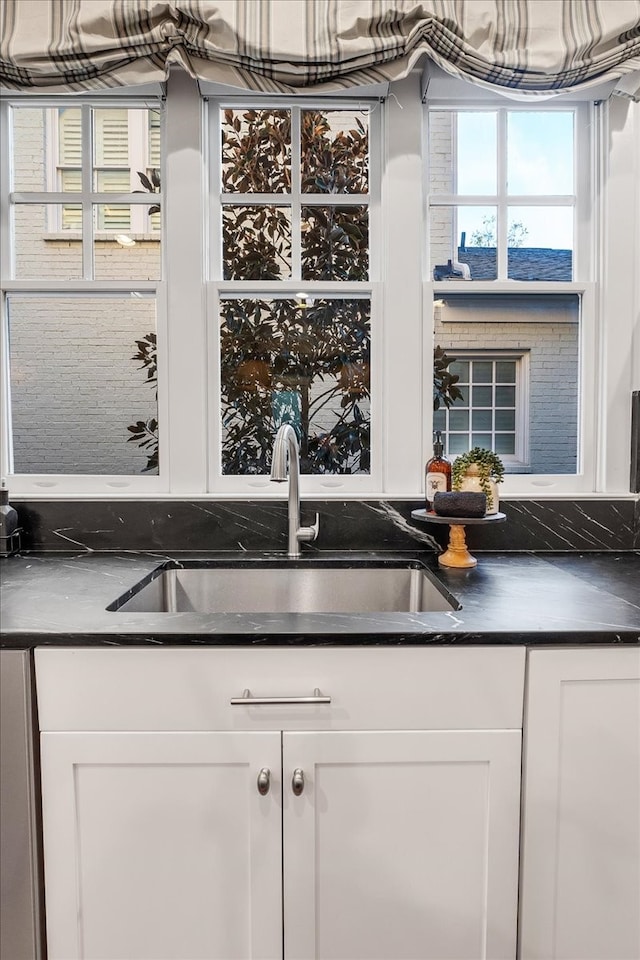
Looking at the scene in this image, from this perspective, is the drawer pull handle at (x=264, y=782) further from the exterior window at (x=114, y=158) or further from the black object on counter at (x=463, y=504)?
the exterior window at (x=114, y=158)

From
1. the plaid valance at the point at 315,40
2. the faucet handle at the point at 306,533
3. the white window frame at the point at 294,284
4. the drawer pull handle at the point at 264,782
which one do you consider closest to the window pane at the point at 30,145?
the plaid valance at the point at 315,40

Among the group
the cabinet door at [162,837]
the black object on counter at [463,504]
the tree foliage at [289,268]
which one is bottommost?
the cabinet door at [162,837]

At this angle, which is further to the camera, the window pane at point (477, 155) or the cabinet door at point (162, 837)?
the window pane at point (477, 155)

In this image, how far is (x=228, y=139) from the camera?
205cm

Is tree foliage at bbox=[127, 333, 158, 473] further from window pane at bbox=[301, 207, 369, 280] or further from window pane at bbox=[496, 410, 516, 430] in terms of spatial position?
window pane at bbox=[496, 410, 516, 430]

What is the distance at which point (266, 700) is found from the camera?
49.3 inches

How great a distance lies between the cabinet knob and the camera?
48.8 inches

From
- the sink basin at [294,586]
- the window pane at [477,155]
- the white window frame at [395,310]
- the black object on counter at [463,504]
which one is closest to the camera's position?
the black object on counter at [463,504]

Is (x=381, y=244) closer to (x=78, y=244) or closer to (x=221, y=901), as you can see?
(x=78, y=244)

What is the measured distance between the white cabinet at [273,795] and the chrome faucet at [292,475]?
0.64 metres

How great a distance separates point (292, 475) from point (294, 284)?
62cm

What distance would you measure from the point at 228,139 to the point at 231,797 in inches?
73.8

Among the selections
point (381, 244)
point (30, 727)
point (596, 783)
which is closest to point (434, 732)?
point (596, 783)

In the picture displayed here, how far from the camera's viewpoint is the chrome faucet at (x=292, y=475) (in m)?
1.77
